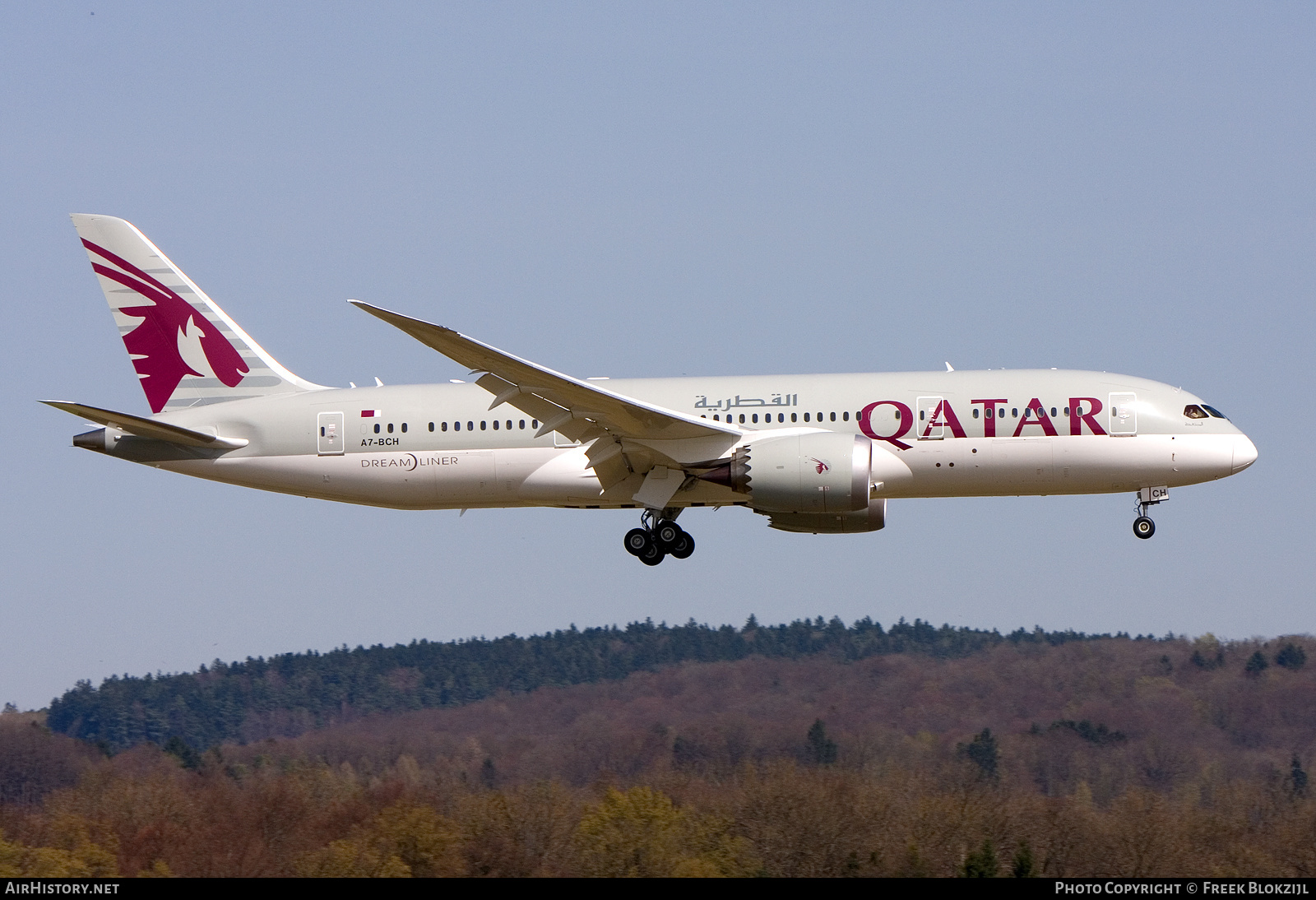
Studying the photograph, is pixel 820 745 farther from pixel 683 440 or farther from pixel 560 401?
pixel 560 401

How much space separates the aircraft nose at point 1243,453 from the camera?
3750 cm

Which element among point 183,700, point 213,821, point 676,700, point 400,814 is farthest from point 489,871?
point 183,700

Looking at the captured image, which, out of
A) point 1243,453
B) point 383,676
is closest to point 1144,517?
point 1243,453

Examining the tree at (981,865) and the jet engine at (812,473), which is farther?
the tree at (981,865)

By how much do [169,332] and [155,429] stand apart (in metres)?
3.95

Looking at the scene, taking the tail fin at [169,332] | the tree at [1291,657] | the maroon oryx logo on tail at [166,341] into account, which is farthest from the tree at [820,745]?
the tree at [1291,657]

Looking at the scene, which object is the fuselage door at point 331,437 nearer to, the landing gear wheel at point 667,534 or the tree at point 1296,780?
the landing gear wheel at point 667,534

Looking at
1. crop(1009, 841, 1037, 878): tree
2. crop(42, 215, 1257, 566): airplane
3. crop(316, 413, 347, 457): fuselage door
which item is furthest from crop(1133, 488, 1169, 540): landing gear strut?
crop(316, 413, 347, 457): fuselage door

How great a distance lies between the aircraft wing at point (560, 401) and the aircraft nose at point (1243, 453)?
11.4m

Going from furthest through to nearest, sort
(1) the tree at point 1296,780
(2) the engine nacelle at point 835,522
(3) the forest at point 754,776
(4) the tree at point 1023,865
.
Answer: (1) the tree at point 1296,780
(3) the forest at point 754,776
(4) the tree at point 1023,865
(2) the engine nacelle at point 835,522

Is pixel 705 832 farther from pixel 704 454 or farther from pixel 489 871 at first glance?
pixel 704 454

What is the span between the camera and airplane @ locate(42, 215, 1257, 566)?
35.9 m

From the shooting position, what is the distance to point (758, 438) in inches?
1457

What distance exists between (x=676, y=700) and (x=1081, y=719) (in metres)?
15.1
